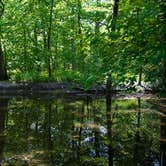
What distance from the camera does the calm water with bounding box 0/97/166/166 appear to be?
33.5 feet

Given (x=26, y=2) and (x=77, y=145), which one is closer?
(x=77, y=145)

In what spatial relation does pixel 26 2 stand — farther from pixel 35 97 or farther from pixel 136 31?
pixel 136 31

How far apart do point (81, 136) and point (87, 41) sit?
228 inches

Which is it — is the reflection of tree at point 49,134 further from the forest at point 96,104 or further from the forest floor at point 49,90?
the forest floor at point 49,90

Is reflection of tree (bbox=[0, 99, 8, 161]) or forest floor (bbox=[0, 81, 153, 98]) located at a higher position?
reflection of tree (bbox=[0, 99, 8, 161])

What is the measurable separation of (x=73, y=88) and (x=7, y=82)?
208 inches

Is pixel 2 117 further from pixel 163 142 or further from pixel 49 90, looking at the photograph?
pixel 49 90

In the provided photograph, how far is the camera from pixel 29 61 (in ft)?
124

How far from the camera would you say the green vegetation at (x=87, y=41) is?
6602 millimetres

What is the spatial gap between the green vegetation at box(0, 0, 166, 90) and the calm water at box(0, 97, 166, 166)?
2227mm

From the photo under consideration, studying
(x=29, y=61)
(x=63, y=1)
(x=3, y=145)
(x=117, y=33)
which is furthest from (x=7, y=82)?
(x=117, y=33)

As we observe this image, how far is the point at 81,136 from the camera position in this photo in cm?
1309

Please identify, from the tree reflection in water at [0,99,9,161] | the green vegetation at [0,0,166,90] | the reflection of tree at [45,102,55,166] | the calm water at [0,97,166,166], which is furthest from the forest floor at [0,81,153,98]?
the reflection of tree at [45,102,55,166]

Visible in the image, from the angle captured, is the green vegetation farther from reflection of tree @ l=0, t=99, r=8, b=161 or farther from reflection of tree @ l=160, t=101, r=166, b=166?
reflection of tree @ l=0, t=99, r=8, b=161
